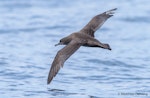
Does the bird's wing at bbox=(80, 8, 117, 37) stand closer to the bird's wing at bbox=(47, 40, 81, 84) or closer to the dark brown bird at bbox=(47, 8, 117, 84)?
the dark brown bird at bbox=(47, 8, 117, 84)

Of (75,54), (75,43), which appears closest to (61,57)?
(75,43)

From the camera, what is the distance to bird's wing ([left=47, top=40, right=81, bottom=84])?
10.4 m

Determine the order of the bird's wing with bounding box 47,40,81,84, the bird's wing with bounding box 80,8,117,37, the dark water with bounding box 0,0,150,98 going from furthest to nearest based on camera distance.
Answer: the bird's wing with bounding box 80,8,117,37
the dark water with bounding box 0,0,150,98
the bird's wing with bounding box 47,40,81,84

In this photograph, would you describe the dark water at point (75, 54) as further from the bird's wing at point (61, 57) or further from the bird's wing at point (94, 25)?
the bird's wing at point (94, 25)

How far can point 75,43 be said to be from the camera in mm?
11094

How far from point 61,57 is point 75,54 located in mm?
4288

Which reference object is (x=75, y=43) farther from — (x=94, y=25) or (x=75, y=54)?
(x=75, y=54)

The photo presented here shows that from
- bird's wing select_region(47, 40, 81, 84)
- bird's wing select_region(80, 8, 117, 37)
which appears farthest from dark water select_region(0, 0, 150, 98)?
bird's wing select_region(80, 8, 117, 37)

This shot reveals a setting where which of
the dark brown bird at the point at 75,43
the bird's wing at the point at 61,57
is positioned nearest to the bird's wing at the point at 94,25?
the dark brown bird at the point at 75,43

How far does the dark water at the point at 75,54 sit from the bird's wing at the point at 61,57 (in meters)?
0.74

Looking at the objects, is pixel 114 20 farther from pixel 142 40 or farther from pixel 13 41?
pixel 13 41

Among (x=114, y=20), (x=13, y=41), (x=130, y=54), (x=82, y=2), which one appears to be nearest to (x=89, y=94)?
(x=130, y=54)

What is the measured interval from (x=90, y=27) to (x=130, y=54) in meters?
3.02

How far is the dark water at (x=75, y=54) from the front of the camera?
38.2ft
